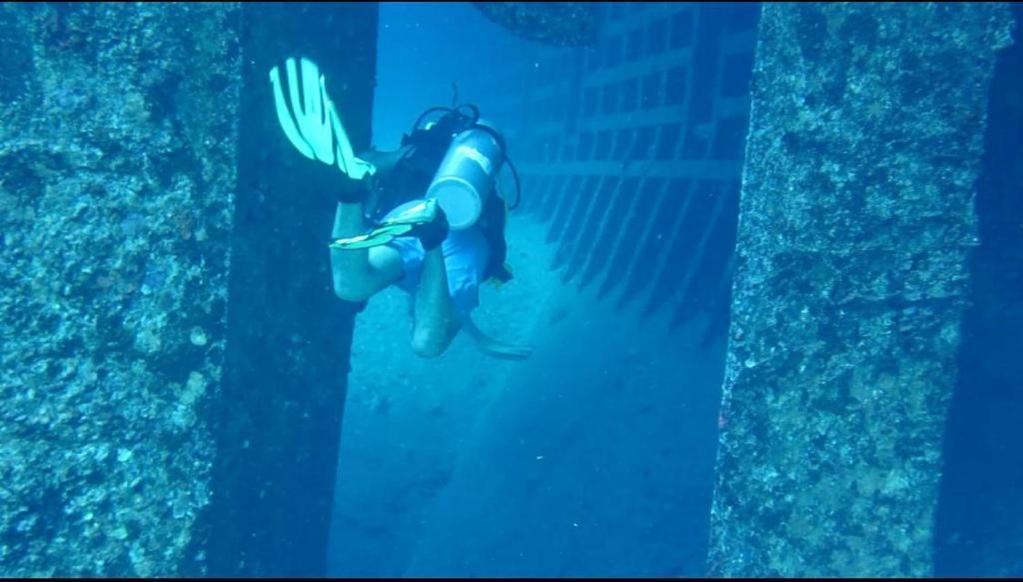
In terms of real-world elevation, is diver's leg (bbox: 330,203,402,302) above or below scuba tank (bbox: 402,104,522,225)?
below

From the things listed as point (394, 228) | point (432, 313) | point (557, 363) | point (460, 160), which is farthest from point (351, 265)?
point (557, 363)

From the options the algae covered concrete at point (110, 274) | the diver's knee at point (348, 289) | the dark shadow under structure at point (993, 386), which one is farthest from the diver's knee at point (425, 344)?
the dark shadow under structure at point (993, 386)

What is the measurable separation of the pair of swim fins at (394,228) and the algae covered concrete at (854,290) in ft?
4.53

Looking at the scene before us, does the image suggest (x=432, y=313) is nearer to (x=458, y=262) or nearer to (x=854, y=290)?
(x=458, y=262)

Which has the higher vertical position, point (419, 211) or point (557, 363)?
point (419, 211)

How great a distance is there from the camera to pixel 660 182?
688cm

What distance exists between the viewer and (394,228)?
9.15 feet

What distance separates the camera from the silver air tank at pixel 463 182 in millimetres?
3230

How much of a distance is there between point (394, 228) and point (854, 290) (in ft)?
5.98

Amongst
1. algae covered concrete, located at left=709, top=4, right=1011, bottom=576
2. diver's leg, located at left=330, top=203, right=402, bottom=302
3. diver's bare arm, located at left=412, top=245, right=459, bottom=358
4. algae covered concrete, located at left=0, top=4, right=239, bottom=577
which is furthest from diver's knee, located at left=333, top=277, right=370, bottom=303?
algae covered concrete, located at left=709, top=4, right=1011, bottom=576

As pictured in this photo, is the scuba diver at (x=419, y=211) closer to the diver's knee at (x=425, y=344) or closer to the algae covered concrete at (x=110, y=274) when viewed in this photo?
the diver's knee at (x=425, y=344)

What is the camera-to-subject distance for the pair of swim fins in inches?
103

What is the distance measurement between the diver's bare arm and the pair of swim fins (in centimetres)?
39

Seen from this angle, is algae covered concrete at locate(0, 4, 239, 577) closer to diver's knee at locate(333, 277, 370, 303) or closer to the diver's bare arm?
diver's knee at locate(333, 277, 370, 303)
